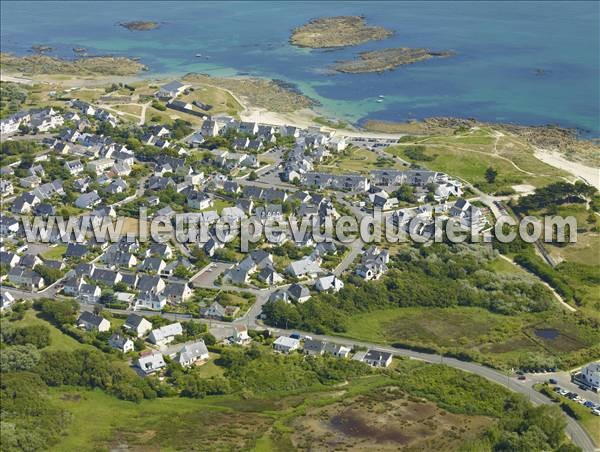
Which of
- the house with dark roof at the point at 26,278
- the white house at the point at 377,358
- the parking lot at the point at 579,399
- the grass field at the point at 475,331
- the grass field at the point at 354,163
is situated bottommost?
the parking lot at the point at 579,399

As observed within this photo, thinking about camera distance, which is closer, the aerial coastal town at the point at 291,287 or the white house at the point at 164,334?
the aerial coastal town at the point at 291,287

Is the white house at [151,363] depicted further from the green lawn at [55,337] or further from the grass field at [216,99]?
the grass field at [216,99]

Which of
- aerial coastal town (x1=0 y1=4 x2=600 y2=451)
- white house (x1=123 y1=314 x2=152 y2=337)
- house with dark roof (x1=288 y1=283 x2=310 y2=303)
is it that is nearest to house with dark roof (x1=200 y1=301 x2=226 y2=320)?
aerial coastal town (x1=0 y1=4 x2=600 y2=451)

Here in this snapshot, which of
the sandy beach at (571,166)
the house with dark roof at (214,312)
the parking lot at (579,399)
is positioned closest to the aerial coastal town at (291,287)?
the house with dark roof at (214,312)

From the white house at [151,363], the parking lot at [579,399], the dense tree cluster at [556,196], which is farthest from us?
the dense tree cluster at [556,196]

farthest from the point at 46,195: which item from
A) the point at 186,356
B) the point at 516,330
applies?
the point at 516,330

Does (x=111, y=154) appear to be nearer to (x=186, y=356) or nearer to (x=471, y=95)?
(x=186, y=356)
